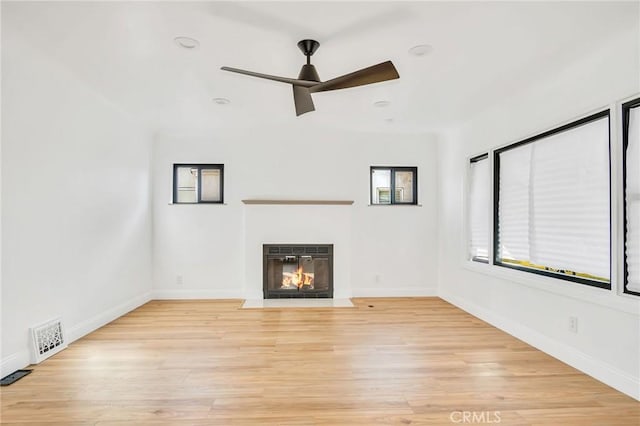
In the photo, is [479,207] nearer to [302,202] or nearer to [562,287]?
[562,287]

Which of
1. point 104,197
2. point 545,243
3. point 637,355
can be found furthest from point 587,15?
point 104,197

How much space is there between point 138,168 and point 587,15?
4911 mm

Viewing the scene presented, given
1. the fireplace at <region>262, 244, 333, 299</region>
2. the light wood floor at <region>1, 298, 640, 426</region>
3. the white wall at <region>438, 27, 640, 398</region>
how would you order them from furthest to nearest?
the fireplace at <region>262, 244, 333, 299</region> < the white wall at <region>438, 27, 640, 398</region> < the light wood floor at <region>1, 298, 640, 426</region>

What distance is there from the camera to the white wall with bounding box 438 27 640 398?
2.42 m

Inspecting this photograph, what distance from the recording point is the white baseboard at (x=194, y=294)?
5242mm

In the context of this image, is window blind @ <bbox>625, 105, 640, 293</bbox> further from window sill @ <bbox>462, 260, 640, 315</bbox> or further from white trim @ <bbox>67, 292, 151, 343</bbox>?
white trim @ <bbox>67, 292, 151, 343</bbox>

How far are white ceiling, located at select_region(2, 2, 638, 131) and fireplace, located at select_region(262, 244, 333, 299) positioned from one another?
2.27m

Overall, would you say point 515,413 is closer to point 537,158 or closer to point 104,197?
point 537,158

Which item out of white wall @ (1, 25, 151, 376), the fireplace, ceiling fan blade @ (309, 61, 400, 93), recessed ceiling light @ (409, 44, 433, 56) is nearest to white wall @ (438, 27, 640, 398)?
recessed ceiling light @ (409, 44, 433, 56)

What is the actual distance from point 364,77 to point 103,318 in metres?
3.71

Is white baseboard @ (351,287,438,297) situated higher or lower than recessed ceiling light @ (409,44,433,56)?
lower

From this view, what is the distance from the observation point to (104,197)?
394 cm

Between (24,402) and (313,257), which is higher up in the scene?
(313,257)

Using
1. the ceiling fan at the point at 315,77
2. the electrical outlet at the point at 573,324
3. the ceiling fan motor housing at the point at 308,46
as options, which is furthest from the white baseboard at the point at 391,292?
the ceiling fan motor housing at the point at 308,46
